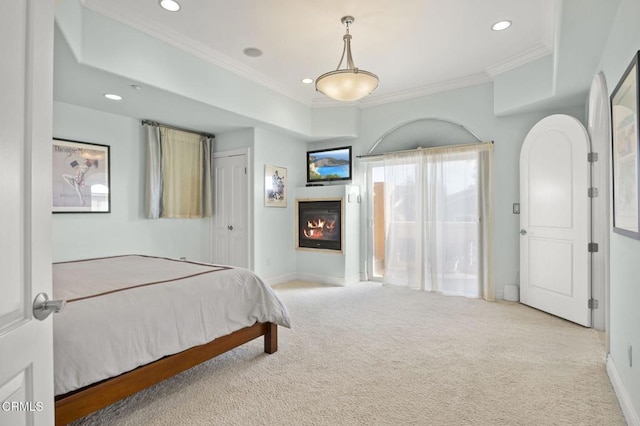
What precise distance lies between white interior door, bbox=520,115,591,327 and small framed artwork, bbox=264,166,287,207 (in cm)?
338

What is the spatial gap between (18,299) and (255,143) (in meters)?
4.35

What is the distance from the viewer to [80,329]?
1619 mm

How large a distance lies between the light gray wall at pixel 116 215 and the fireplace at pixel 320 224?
1.91 m

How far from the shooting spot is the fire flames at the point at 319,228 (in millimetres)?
5387

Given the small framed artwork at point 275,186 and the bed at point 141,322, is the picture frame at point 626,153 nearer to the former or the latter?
the bed at point 141,322

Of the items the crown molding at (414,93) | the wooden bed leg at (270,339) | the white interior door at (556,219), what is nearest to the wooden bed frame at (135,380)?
the wooden bed leg at (270,339)

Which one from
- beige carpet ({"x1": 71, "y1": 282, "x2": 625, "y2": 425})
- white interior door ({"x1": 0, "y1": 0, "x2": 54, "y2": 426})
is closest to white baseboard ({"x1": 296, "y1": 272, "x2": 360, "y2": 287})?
beige carpet ({"x1": 71, "y1": 282, "x2": 625, "y2": 425})

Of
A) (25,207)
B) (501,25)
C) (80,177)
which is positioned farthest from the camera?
(80,177)

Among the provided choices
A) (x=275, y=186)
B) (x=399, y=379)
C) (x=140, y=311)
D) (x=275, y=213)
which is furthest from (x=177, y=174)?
(x=399, y=379)

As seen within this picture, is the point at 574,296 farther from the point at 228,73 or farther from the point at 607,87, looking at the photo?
the point at 228,73

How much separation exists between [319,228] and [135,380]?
385 centimetres

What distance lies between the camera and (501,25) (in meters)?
3.25

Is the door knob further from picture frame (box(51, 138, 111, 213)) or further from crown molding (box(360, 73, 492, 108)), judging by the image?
crown molding (box(360, 73, 492, 108))

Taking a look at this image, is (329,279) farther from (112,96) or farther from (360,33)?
(112,96)
